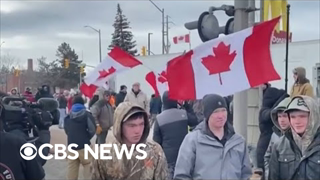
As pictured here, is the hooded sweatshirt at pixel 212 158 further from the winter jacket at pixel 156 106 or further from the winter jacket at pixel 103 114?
the winter jacket at pixel 156 106

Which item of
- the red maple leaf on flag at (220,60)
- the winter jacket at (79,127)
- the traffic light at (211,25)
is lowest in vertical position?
the winter jacket at (79,127)

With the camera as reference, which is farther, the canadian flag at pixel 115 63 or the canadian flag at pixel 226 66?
the canadian flag at pixel 115 63

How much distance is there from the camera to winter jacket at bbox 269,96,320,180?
4465mm

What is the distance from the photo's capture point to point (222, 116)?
5.09 metres

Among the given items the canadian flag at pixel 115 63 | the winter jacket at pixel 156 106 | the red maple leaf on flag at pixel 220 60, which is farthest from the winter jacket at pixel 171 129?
the winter jacket at pixel 156 106

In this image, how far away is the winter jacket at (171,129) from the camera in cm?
769

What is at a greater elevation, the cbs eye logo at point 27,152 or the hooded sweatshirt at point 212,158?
the cbs eye logo at point 27,152

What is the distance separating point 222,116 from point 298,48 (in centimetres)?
2154

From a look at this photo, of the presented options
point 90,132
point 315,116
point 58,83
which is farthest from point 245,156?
point 58,83

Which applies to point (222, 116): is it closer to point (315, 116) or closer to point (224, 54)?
point (315, 116)

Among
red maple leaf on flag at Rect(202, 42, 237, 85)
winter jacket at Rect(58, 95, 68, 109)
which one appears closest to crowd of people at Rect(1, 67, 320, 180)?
red maple leaf on flag at Rect(202, 42, 237, 85)

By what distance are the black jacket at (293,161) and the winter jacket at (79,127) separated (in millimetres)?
5902

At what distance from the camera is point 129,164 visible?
4012 mm

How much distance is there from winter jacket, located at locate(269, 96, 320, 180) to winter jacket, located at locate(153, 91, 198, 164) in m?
3.03
